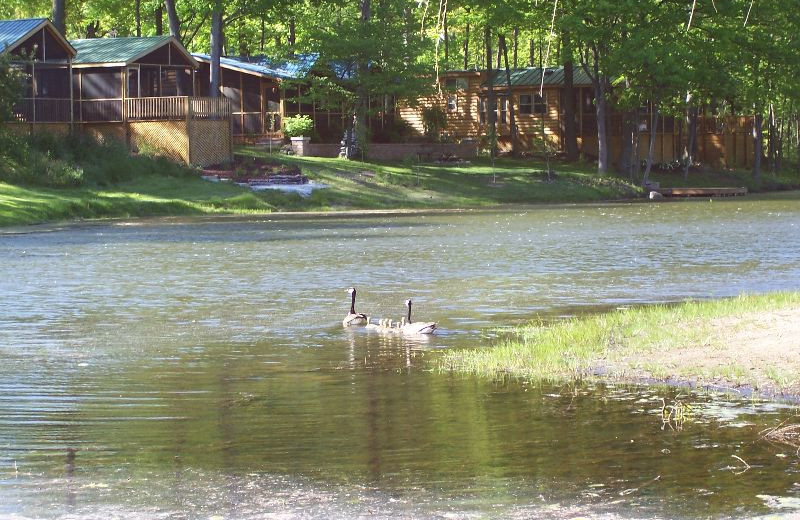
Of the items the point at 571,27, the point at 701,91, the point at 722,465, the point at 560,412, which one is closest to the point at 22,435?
the point at 560,412

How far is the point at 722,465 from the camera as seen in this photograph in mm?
9781

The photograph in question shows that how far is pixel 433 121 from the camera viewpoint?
2766 inches

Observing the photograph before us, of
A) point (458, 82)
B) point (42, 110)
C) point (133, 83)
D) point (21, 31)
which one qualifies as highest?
point (21, 31)

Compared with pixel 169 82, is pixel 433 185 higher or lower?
lower

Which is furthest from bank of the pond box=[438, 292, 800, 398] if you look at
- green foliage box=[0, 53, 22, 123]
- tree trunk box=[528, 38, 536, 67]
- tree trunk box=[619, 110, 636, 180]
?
tree trunk box=[528, 38, 536, 67]

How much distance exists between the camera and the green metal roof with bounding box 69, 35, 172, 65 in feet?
189

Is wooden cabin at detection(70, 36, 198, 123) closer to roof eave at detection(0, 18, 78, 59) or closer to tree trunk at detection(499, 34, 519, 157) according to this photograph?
roof eave at detection(0, 18, 78, 59)

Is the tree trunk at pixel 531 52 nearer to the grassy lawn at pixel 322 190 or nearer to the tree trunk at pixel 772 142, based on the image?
the tree trunk at pixel 772 142

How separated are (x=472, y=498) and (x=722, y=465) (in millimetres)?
2111

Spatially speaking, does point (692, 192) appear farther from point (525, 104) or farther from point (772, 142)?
point (772, 142)

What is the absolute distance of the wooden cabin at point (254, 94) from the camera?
6669 centimetres

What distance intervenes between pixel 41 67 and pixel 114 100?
3378mm

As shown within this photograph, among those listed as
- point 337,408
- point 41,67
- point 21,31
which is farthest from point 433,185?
point 337,408

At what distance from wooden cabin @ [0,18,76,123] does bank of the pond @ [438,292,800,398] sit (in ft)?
135
